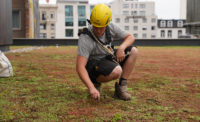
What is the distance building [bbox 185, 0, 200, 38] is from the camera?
38241 millimetres

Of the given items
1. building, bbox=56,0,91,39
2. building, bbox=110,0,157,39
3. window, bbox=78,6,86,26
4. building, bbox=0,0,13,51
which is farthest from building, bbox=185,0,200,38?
building, bbox=110,0,157,39

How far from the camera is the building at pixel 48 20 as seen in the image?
79.8 m

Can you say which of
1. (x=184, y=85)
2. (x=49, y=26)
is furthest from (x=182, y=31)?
(x=184, y=85)

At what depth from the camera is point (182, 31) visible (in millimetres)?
90938

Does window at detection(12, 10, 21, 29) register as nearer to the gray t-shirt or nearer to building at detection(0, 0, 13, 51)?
building at detection(0, 0, 13, 51)

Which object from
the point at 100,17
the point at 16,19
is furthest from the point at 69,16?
the point at 100,17

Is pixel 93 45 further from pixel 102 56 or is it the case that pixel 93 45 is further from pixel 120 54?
pixel 120 54

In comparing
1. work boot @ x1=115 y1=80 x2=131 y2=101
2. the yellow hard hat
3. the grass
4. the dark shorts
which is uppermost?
the yellow hard hat

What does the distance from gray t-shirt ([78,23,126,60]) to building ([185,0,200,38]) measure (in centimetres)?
3660

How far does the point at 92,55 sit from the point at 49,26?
79.1 m

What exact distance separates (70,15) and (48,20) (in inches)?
293

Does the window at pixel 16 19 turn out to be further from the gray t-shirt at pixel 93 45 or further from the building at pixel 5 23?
the gray t-shirt at pixel 93 45

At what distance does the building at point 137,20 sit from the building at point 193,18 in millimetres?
46436

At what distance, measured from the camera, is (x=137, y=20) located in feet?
302
